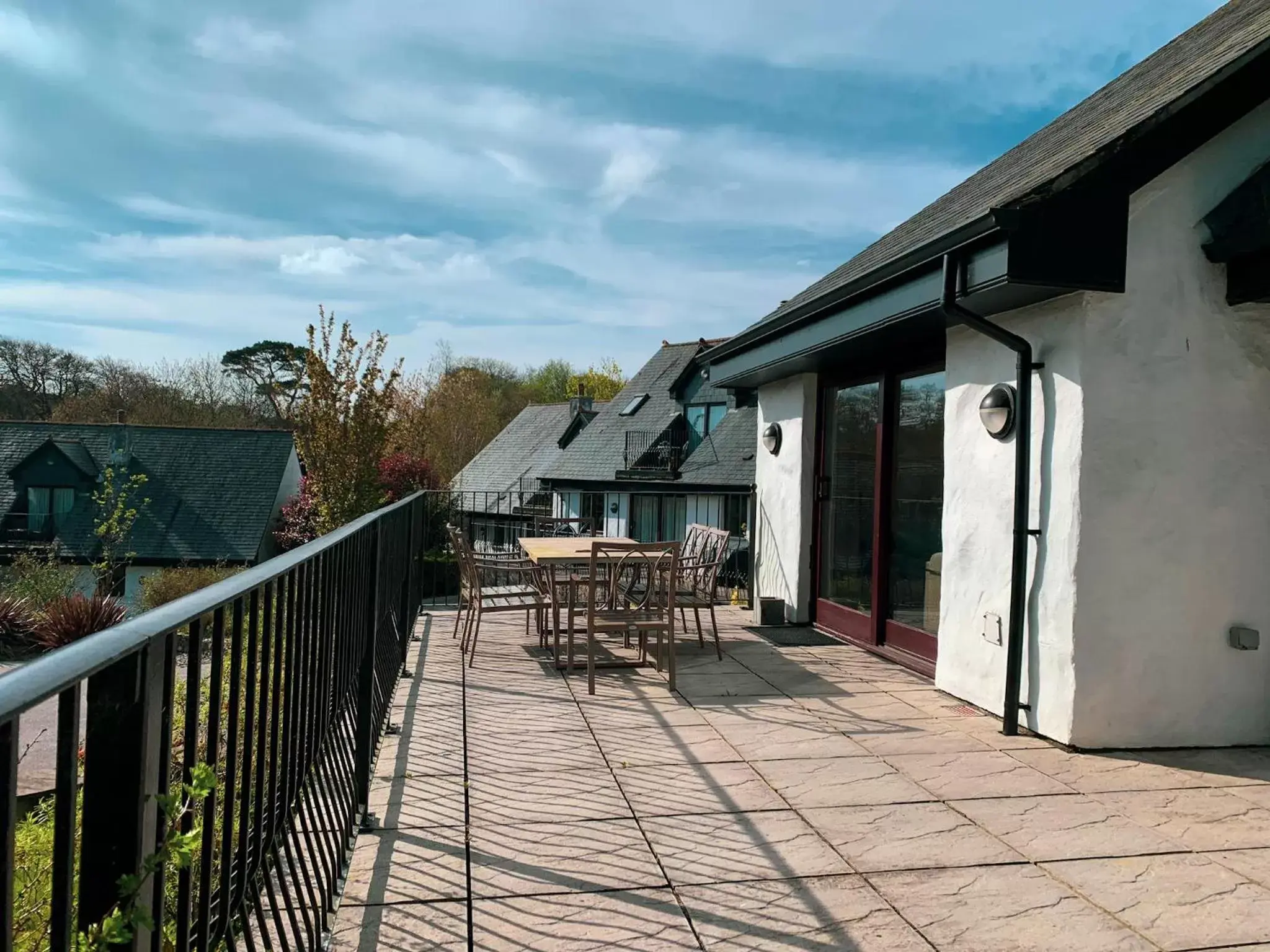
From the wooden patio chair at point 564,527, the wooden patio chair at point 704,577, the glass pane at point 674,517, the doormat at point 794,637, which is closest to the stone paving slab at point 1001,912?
the wooden patio chair at point 704,577

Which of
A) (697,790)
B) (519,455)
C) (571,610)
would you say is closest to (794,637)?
(571,610)

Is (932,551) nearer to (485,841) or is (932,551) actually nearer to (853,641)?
(853,641)

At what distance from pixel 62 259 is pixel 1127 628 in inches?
1296

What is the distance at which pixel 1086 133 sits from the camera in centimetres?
471

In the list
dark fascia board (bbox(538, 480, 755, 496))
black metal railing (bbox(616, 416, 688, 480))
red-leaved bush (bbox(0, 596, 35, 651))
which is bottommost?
red-leaved bush (bbox(0, 596, 35, 651))

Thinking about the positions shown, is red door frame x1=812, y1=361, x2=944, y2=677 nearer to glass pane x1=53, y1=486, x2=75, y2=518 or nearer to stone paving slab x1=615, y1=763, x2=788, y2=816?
stone paving slab x1=615, y1=763, x2=788, y2=816

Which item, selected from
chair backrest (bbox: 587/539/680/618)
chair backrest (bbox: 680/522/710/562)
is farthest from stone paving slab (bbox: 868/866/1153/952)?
chair backrest (bbox: 680/522/710/562)

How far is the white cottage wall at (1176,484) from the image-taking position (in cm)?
410

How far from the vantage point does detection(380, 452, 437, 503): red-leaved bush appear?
2138cm

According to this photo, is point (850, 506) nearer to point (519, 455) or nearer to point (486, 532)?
point (486, 532)

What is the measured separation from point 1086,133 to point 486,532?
1762 cm

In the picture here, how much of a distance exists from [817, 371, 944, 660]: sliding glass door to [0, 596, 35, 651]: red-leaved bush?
1060cm

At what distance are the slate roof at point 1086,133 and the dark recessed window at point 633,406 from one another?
752 inches

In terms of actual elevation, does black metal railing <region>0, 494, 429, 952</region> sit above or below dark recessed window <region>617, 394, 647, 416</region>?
below
